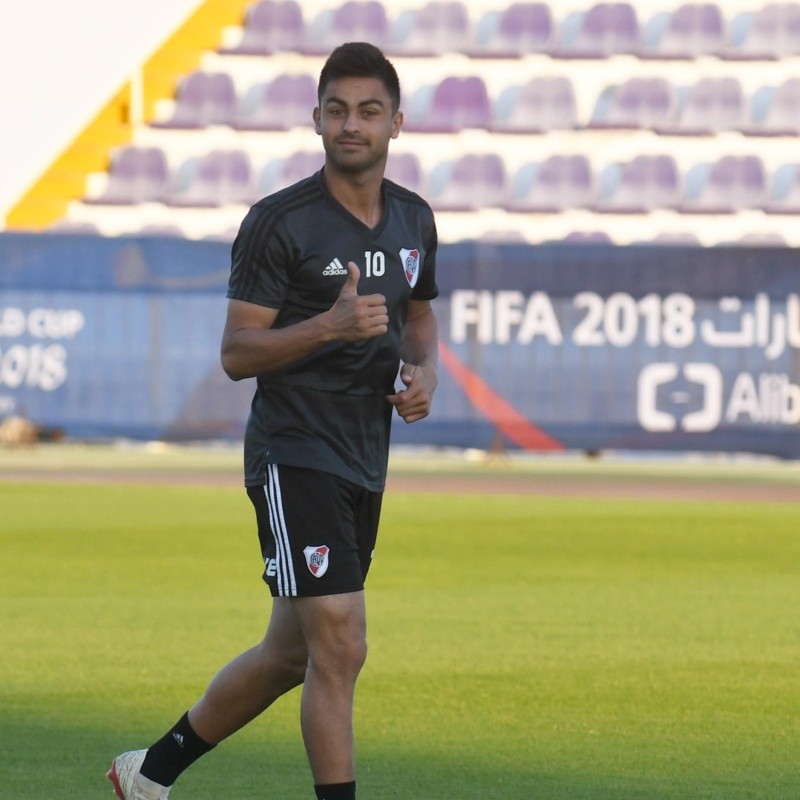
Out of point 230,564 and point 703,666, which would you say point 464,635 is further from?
point 230,564

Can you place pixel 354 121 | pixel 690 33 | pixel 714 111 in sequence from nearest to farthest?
1. pixel 354 121
2. pixel 714 111
3. pixel 690 33

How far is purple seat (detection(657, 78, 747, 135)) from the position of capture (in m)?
42.6

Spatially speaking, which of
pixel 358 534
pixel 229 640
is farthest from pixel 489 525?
pixel 358 534

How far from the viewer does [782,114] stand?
42719 mm

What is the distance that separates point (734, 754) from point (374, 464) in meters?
2.19

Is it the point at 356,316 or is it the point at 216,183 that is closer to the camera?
Answer: the point at 356,316

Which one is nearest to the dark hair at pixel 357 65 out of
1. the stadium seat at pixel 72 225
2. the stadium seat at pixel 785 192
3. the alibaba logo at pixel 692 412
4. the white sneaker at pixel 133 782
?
the white sneaker at pixel 133 782

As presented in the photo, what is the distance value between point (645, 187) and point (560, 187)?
70.9 inches

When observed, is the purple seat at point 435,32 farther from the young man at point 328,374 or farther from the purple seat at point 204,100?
the young man at point 328,374

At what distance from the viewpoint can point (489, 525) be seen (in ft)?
57.4

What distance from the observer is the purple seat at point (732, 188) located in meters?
41.7

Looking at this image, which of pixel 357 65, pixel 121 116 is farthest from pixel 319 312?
pixel 121 116

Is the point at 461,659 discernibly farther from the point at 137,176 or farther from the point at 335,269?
the point at 137,176

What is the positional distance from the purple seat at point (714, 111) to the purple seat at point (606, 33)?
6.38ft
